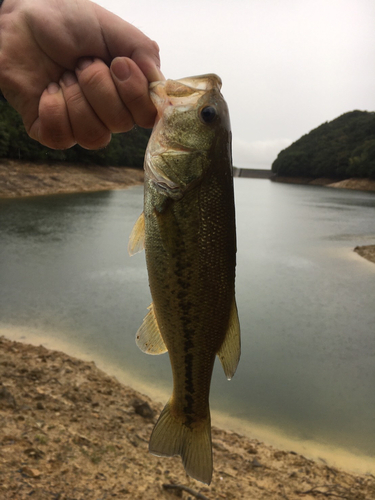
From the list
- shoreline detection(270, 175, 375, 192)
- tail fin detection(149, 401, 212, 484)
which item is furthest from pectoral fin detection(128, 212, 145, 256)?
shoreline detection(270, 175, 375, 192)

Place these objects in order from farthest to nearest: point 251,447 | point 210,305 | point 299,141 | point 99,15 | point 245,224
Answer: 1. point 299,141
2. point 245,224
3. point 251,447
4. point 99,15
5. point 210,305

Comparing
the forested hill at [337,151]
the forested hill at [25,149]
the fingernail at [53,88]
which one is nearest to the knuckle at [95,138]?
the fingernail at [53,88]

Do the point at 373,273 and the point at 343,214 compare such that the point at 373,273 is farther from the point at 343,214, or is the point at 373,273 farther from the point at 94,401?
the point at 343,214

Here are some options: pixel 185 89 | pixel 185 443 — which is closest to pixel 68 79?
pixel 185 89

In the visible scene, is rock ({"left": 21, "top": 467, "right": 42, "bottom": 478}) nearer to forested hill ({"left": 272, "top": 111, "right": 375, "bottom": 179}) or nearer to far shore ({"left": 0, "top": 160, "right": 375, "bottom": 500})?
far shore ({"left": 0, "top": 160, "right": 375, "bottom": 500})

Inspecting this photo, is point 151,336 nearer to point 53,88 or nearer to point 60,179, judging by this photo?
point 53,88

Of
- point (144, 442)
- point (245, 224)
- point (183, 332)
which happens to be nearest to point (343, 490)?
point (144, 442)
